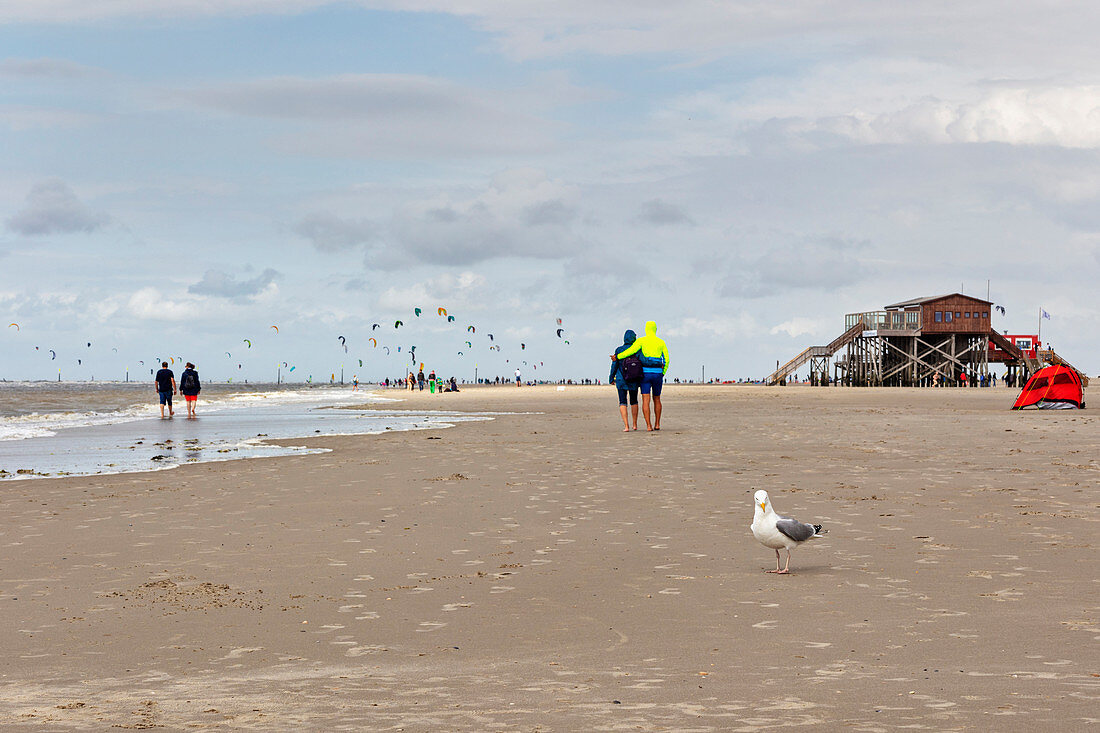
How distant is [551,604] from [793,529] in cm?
203

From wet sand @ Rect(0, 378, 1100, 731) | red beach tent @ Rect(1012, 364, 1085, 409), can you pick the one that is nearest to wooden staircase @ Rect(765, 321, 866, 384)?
red beach tent @ Rect(1012, 364, 1085, 409)

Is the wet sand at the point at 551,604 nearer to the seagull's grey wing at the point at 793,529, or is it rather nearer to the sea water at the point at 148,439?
the seagull's grey wing at the point at 793,529

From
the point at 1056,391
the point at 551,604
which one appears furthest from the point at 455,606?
the point at 1056,391

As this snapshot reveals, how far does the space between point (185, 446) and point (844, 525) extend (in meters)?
15.3

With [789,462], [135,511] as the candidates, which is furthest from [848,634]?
[789,462]

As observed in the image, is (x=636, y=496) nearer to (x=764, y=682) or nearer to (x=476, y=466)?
(x=476, y=466)

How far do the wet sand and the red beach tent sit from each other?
19.6 meters

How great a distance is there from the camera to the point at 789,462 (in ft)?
50.1

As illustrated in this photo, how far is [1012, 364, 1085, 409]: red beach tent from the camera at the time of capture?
102 feet

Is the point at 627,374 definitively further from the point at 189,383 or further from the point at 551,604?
the point at 189,383

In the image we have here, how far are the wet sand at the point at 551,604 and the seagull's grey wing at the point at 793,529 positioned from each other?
1.02ft

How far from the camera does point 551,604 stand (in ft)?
21.9

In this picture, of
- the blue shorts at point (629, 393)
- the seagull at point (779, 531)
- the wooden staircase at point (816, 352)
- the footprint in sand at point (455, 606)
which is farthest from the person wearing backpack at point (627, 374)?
the wooden staircase at point (816, 352)

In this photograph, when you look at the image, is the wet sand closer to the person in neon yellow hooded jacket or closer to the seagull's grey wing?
the seagull's grey wing
